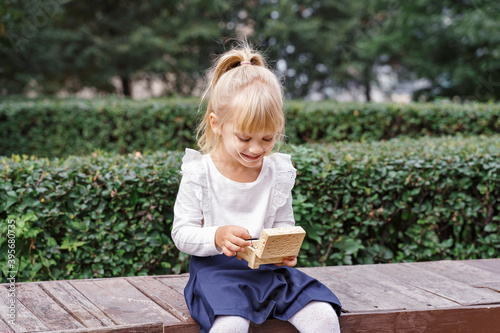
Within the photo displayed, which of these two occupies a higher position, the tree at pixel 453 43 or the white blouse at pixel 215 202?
the tree at pixel 453 43

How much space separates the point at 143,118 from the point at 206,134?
184 inches

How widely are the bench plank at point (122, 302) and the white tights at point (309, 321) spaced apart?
0.28m

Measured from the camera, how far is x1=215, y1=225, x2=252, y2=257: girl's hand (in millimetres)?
1925

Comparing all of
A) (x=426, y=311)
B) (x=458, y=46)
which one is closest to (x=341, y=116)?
(x=426, y=311)

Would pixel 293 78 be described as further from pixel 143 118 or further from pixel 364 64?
pixel 143 118

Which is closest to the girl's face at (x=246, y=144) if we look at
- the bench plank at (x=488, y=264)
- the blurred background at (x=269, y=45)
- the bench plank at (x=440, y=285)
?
the bench plank at (x=440, y=285)

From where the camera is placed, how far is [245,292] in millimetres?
2041

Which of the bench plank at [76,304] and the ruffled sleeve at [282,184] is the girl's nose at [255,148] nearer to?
the ruffled sleeve at [282,184]

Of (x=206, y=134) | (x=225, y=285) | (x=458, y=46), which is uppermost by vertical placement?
(x=458, y=46)

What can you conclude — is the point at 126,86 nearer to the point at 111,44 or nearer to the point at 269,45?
the point at 111,44

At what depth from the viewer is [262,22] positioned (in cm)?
1806

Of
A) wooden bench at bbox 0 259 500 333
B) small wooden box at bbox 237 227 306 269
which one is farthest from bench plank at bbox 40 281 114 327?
small wooden box at bbox 237 227 306 269

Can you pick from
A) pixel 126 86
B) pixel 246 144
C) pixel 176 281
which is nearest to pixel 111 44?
pixel 126 86

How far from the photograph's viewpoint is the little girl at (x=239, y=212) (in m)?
1.99
